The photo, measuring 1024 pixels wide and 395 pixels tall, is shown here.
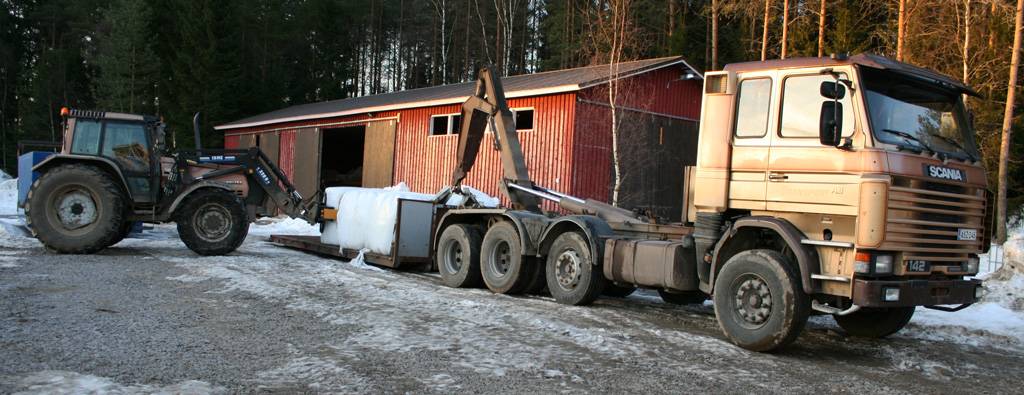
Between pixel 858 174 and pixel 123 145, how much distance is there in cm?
1214

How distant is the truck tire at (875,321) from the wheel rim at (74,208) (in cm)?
1194

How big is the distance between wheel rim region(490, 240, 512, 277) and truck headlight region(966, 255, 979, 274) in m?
5.72

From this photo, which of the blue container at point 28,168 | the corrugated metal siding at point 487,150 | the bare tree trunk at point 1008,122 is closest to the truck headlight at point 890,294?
the corrugated metal siding at point 487,150

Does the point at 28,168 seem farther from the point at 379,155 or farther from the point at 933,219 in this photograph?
the point at 933,219

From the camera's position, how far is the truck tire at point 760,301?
21.4ft

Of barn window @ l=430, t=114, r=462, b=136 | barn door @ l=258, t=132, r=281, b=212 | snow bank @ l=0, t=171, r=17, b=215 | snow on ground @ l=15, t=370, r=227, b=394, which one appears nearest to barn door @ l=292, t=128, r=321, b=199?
barn door @ l=258, t=132, r=281, b=212

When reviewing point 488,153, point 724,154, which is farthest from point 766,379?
point 488,153

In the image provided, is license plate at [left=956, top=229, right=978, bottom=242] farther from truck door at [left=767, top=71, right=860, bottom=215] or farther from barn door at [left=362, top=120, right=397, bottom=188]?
barn door at [left=362, top=120, right=397, bottom=188]

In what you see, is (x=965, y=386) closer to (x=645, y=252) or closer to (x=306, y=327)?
(x=645, y=252)

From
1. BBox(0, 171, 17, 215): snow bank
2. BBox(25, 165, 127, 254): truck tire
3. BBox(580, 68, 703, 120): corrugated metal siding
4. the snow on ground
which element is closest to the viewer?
the snow on ground

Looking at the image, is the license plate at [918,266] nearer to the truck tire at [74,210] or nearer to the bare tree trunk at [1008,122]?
the truck tire at [74,210]

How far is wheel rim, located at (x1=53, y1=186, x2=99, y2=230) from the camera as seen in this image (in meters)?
12.4

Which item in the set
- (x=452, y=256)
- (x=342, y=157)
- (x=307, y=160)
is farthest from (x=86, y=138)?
(x=342, y=157)

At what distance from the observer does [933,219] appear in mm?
6531
